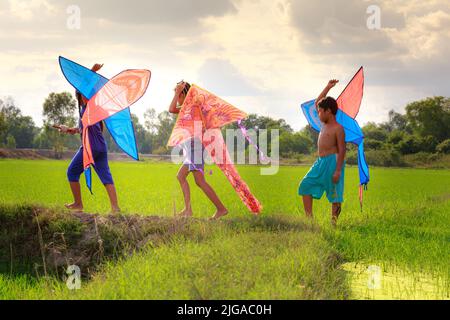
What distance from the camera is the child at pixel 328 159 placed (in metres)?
6.71

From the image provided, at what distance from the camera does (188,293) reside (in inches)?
156

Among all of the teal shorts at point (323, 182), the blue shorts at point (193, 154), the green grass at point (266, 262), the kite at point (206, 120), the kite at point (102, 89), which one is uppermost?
the kite at point (102, 89)

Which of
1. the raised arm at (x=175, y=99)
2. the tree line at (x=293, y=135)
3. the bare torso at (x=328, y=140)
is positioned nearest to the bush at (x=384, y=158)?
the tree line at (x=293, y=135)

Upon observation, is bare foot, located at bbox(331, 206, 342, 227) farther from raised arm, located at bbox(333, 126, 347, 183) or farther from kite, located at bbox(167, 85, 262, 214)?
kite, located at bbox(167, 85, 262, 214)

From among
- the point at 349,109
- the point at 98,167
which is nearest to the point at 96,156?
the point at 98,167

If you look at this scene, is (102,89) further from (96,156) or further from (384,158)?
(384,158)

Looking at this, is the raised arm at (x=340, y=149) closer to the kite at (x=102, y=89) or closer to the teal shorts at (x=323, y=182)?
the teal shorts at (x=323, y=182)

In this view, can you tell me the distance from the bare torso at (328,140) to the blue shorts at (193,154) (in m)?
1.51

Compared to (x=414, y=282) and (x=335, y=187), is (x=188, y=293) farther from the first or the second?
(x=335, y=187)

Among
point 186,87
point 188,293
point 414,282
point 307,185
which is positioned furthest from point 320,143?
point 188,293

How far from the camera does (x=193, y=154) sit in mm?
6883

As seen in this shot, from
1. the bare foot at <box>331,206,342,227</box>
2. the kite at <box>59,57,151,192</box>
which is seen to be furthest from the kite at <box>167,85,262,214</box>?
the bare foot at <box>331,206,342,227</box>

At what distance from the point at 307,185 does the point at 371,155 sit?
1042 inches

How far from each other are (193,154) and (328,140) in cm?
168
